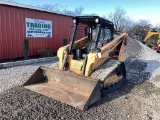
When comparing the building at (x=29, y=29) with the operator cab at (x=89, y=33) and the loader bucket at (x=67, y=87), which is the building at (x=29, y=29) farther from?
the loader bucket at (x=67, y=87)

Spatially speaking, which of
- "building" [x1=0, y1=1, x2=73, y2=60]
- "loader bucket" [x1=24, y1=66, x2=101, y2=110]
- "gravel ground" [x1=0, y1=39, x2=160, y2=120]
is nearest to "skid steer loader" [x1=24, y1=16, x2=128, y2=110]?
"loader bucket" [x1=24, y1=66, x2=101, y2=110]

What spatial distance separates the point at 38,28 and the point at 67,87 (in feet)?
24.4

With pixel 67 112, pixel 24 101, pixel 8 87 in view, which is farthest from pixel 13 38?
pixel 67 112

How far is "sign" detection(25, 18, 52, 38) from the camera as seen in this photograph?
466 inches

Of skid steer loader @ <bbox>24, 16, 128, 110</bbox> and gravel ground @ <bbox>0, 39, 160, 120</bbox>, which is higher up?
skid steer loader @ <bbox>24, 16, 128, 110</bbox>

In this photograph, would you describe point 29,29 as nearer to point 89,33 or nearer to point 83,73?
point 89,33

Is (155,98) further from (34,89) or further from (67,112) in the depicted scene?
(34,89)

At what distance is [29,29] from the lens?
1190 centimetres

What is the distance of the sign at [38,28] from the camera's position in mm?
11843

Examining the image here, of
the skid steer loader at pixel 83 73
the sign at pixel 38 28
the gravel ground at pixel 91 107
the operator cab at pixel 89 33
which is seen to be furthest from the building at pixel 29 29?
the skid steer loader at pixel 83 73

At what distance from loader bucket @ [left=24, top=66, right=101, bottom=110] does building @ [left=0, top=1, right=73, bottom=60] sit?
5.00 meters

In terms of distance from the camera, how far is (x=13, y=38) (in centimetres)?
1095

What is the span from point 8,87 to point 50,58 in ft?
19.5

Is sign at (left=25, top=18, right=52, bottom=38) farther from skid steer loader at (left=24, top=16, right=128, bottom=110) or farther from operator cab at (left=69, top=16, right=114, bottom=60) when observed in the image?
skid steer loader at (left=24, top=16, right=128, bottom=110)
